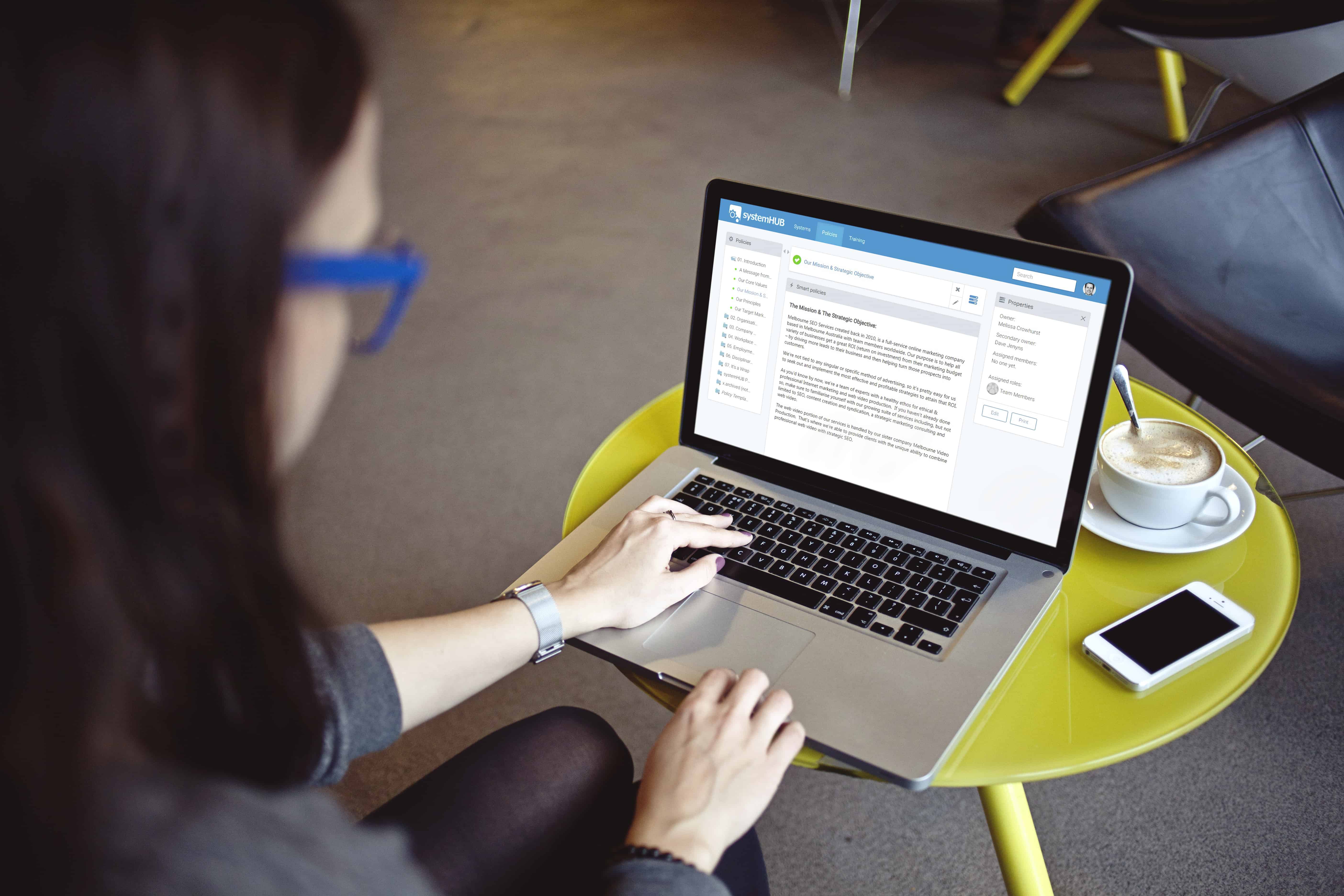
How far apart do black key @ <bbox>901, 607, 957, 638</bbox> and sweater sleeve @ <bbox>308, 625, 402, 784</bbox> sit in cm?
48

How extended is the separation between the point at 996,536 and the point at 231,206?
0.78 meters

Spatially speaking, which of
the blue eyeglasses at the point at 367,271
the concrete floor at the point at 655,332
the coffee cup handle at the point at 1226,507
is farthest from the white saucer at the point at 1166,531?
the blue eyeglasses at the point at 367,271

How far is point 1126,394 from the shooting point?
1067 mm

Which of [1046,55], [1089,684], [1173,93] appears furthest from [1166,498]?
[1046,55]

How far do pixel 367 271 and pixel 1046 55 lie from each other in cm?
351

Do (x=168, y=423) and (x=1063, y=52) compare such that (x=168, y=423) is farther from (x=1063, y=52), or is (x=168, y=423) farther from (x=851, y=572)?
(x=1063, y=52)

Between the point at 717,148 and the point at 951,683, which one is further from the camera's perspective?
the point at 717,148

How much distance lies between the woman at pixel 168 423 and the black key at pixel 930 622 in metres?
0.51

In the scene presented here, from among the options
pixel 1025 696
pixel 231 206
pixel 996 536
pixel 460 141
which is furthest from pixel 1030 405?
pixel 460 141

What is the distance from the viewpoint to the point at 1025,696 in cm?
88

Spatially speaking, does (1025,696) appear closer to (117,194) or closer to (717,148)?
(117,194)

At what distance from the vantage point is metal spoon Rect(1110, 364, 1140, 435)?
1053mm

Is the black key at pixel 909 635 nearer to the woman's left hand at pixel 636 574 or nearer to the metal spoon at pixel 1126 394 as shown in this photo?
the woman's left hand at pixel 636 574

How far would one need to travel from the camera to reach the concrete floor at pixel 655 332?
1.40 meters
